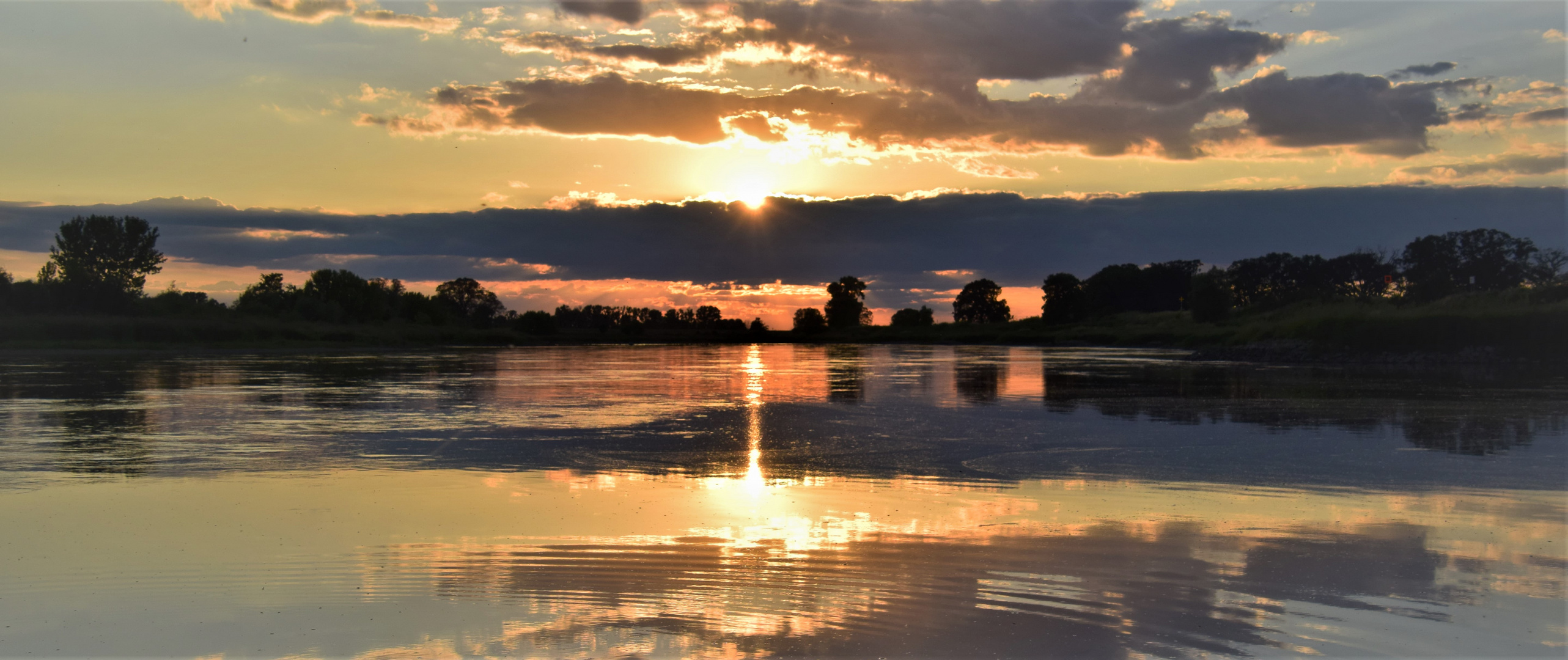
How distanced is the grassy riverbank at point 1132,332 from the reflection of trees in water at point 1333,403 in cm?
1206

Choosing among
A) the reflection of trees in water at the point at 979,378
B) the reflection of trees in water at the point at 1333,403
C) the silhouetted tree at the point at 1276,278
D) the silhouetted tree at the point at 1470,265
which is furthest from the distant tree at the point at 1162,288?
the reflection of trees in water at the point at 1333,403

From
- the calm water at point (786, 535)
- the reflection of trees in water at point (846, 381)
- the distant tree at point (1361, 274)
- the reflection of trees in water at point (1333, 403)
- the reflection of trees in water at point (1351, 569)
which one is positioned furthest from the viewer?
the distant tree at point (1361, 274)

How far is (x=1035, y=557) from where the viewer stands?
749cm

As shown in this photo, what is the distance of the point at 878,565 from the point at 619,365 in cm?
4531

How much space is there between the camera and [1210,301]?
9988cm

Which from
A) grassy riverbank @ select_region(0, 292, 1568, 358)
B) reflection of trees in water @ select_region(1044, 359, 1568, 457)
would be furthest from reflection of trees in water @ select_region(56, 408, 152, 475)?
grassy riverbank @ select_region(0, 292, 1568, 358)

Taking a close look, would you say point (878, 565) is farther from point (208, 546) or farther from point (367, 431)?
point (367, 431)

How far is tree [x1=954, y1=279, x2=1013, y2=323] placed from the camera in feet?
571

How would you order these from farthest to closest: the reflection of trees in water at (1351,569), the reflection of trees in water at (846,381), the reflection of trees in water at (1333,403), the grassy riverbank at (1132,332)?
the grassy riverbank at (1132,332) → the reflection of trees in water at (846,381) → the reflection of trees in water at (1333,403) → the reflection of trees in water at (1351,569)

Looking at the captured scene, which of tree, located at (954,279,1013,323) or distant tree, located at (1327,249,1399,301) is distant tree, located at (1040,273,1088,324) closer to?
tree, located at (954,279,1013,323)

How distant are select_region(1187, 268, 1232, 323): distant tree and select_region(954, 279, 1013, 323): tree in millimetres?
68859

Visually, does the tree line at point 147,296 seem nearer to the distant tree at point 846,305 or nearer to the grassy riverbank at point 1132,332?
Answer: the grassy riverbank at point 1132,332

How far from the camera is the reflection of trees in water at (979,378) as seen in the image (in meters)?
26.3

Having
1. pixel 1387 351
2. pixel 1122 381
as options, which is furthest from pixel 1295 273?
pixel 1122 381
